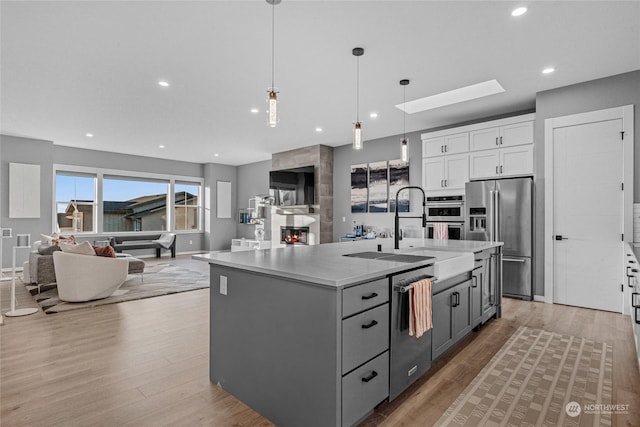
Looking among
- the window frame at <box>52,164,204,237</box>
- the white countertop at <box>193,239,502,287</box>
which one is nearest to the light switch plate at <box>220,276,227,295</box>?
the white countertop at <box>193,239,502,287</box>

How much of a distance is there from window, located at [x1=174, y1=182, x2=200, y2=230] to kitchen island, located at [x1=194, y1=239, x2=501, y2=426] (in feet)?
27.9

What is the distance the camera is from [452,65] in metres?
3.59

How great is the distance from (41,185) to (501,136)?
9.22 m

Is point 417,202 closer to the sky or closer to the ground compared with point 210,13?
closer to the ground

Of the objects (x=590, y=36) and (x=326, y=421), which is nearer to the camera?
(x=326, y=421)

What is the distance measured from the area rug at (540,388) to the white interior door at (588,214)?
1.42m

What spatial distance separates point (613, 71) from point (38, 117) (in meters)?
8.41

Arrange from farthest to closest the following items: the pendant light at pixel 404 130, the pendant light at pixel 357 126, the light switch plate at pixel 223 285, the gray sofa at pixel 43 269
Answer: the gray sofa at pixel 43 269 → the pendant light at pixel 404 130 → the pendant light at pixel 357 126 → the light switch plate at pixel 223 285

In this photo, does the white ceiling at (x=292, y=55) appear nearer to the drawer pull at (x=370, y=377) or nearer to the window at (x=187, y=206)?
the drawer pull at (x=370, y=377)

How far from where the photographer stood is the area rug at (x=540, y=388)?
187cm

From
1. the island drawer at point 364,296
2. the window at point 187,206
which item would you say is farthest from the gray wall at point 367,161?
the window at point 187,206

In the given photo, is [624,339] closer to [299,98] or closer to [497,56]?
[497,56]

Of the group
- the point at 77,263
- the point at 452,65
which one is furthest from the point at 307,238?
the point at 452,65

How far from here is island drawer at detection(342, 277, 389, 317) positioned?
1.59 meters
